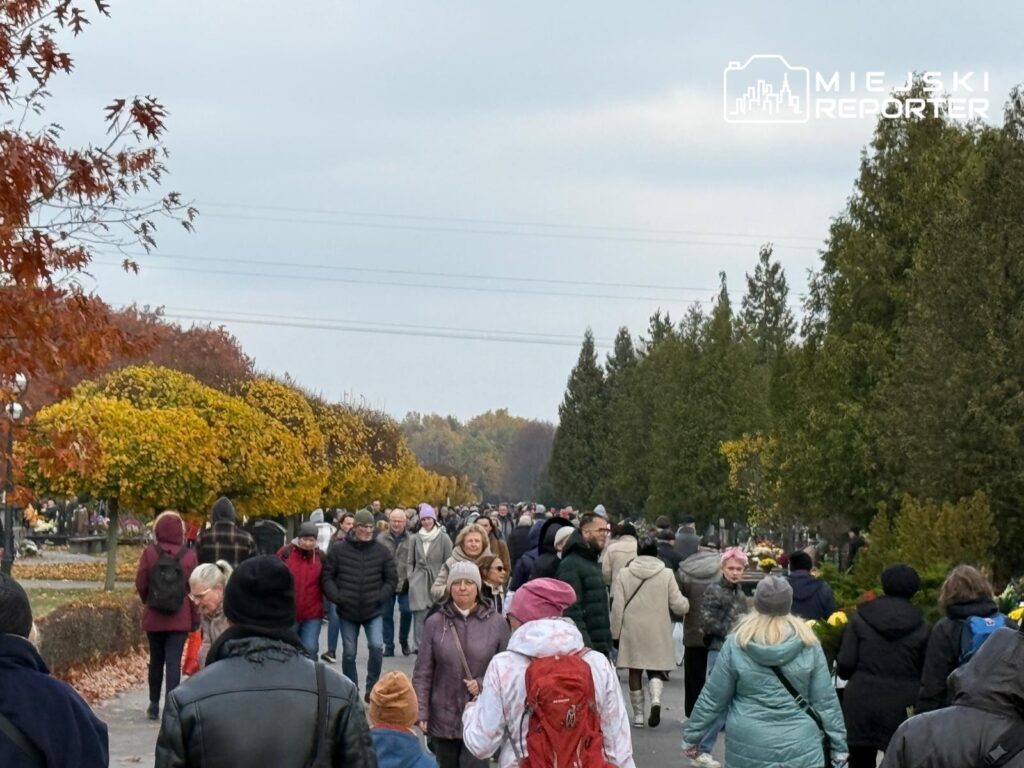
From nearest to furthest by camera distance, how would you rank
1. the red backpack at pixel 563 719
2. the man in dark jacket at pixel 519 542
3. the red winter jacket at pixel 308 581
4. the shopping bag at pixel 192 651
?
the red backpack at pixel 563 719 < the shopping bag at pixel 192 651 < the red winter jacket at pixel 308 581 < the man in dark jacket at pixel 519 542

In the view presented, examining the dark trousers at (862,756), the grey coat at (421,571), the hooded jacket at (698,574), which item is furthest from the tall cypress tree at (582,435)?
the dark trousers at (862,756)

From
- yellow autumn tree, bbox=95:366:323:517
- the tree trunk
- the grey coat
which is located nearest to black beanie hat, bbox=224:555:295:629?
the grey coat

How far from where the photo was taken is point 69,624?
17.6 metres

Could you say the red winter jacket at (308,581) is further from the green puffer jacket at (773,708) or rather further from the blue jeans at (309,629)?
the green puffer jacket at (773,708)

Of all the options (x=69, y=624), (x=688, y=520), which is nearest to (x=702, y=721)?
(x=69, y=624)

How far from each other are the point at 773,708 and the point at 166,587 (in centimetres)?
705

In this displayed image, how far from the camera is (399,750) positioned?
6914 millimetres

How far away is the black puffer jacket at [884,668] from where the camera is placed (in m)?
10.0

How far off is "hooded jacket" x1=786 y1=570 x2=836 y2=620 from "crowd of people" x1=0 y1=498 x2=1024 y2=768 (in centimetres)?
2

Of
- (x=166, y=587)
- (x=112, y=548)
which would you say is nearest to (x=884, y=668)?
(x=166, y=587)

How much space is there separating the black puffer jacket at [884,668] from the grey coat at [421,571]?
35.5 feet

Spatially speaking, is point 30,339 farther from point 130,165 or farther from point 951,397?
point 951,397

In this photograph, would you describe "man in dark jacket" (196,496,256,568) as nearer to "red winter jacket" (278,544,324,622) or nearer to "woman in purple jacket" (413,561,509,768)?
"red winter jacket" (278,544,324,622)

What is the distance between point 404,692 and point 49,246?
16.9 feet
